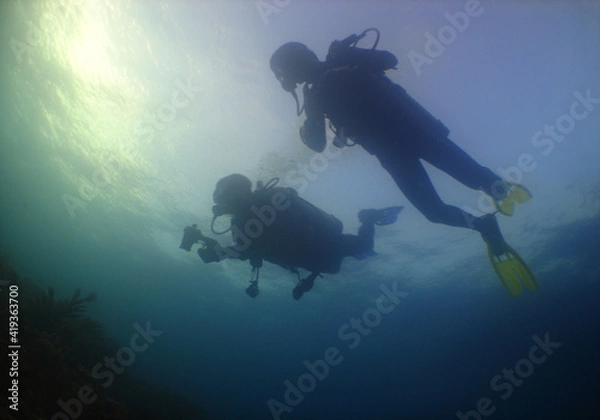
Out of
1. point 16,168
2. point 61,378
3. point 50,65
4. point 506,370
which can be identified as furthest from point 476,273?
point 16,168

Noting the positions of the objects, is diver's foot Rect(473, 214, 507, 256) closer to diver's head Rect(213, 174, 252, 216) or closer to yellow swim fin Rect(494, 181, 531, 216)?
yellow swim fin Rect(494, 181, 531, 216)

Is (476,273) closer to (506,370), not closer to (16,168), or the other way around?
(506,370)

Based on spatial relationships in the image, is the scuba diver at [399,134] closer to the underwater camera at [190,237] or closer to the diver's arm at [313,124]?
the diver's arm at [313,124]

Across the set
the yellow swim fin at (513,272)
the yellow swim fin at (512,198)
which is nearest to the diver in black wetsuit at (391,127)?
the yellow swim fin at (512,198)

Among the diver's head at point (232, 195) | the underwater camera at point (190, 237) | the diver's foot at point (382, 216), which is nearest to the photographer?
the underwater camera at point (190, 237)

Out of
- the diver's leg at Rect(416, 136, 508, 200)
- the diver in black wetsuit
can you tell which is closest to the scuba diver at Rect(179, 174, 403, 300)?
the diver in black wetsuit

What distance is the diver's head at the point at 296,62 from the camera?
411 cm

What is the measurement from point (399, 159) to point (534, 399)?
41.0 metres

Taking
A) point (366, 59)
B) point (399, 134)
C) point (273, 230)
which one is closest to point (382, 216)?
point (273, 230)

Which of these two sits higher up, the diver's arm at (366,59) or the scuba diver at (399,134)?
the diver's arm at (366,59)

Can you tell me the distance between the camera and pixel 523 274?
12.6 ft

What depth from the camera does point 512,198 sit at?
3803 millimetres

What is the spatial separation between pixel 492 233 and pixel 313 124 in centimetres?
276

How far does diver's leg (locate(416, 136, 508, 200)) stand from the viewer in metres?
3.67
